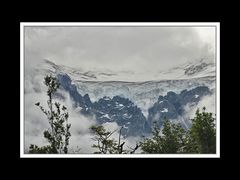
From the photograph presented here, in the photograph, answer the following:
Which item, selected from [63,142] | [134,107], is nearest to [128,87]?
[134,107]

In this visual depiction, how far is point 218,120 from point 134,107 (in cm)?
96

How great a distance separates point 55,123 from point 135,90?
980 mm

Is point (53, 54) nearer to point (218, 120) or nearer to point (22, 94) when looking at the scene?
point (22, 94)

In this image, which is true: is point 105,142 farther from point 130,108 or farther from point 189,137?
point 189,137

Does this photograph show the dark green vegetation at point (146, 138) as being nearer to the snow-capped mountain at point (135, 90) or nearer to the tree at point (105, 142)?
the tree at point (105, 142)

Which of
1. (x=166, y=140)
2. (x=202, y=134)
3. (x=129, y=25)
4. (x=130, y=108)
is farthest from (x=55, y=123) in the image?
(x=202, y=134)

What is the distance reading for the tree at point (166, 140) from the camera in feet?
38.1

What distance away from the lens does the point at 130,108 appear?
38.3 ft

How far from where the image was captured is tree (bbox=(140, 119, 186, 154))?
11.6 metres

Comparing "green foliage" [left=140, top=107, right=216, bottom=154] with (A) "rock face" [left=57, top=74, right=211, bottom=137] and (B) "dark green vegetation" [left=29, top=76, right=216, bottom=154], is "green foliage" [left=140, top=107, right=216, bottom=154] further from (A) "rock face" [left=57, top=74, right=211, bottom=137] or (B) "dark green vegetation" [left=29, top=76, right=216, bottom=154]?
(A) "rock face" [left=57, top=74, right=211, bottom=137]

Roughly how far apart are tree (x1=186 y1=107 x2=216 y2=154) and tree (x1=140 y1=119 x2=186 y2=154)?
10 centimetres

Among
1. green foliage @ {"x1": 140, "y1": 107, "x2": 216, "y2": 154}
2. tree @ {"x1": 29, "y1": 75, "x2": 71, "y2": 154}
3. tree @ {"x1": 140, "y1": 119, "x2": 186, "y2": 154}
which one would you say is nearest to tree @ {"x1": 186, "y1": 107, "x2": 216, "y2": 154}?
green foliage @ {"x1": 140, "y1": 107, "x2": 216, "y2": 154}
